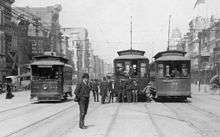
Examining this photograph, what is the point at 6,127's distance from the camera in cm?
1447

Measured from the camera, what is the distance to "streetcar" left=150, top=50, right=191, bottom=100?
92.0ft

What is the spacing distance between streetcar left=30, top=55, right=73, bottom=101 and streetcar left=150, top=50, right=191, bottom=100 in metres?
6.23

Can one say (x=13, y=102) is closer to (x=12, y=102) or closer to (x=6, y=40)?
(x=12, y=102)

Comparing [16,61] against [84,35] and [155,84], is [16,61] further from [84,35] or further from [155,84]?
[84,35]

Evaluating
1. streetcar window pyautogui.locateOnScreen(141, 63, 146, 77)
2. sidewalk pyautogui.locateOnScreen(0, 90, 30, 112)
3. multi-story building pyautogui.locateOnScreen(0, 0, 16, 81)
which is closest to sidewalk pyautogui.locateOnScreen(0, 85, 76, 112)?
sidewalk pyautogui.locateOnScreen(0, 90, 30, 112)

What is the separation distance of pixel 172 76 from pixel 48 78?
7976 mm

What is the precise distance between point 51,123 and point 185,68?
14941 millimetres

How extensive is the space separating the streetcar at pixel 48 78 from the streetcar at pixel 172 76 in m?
6.23

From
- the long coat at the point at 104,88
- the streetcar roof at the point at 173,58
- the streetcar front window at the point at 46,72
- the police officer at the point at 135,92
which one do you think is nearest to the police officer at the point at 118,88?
the police officer at the point at 135,92

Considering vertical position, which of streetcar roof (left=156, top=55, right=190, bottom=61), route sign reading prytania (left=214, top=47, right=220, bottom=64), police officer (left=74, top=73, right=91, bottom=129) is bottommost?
police officer (left=74, top=73, right=91, bottom=129)

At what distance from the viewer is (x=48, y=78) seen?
2842 centimetres

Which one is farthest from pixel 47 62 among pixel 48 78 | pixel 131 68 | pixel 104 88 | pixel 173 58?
pixel 173 58

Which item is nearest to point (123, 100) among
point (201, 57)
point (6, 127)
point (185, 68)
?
point (185, 68)

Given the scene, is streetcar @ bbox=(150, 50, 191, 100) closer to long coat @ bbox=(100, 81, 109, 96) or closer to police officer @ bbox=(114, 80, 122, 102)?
police officer @ bbox=(114, 80, 122, 102)
